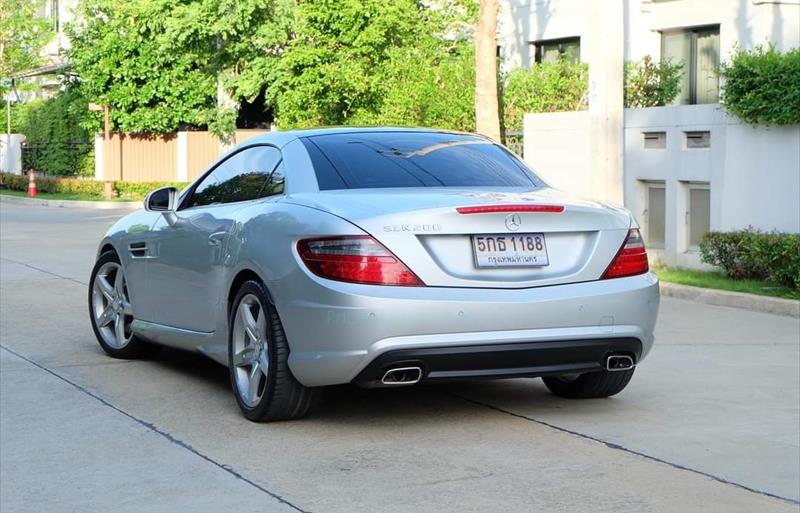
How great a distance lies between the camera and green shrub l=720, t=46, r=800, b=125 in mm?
14273

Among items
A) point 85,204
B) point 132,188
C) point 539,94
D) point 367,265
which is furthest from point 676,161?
point 132,188

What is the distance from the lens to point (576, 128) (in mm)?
18422

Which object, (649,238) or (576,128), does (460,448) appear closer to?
(649,238)

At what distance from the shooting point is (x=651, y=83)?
81.4 feet

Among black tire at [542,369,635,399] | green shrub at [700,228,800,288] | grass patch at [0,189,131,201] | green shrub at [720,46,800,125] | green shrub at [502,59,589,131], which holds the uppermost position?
green shrub at [502,59,589,131]

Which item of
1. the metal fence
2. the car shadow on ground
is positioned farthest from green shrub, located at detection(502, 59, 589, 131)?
the car shadow on ground

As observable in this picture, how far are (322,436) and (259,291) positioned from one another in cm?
82

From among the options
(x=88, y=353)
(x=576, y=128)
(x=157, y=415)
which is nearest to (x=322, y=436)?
(x=157, y=415)

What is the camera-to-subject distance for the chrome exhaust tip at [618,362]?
285 inches

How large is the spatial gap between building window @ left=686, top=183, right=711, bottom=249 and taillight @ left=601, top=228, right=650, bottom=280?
8657 mm

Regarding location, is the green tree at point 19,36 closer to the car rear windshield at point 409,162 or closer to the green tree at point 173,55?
the green tree at point 173,55

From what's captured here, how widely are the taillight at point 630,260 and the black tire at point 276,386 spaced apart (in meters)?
1.65

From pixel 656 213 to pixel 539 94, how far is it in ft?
20.9

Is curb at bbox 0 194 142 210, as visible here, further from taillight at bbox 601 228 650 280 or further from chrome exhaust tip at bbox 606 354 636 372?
chrome exhaust tip at bbox 606 354 636 372
